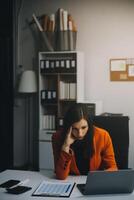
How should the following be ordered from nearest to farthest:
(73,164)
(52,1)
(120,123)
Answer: (73,164) → (120,123) → (52,1)

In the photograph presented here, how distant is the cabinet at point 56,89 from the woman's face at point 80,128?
198cm

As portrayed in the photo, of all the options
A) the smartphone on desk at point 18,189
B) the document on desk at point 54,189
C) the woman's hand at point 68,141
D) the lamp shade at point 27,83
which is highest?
the lamp shade at point 27,83

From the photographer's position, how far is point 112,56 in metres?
4.43

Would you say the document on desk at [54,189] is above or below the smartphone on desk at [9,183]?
below

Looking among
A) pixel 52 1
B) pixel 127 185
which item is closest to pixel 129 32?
pixel 52 1

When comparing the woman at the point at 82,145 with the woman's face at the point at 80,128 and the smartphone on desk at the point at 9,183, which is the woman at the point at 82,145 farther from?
the smartphone on desk at the point at 9,183

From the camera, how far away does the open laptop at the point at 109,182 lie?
68.8 inches

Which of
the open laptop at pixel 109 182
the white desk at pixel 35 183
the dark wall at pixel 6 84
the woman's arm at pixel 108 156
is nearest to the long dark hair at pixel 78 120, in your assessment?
the woman's arm at pixel 108 156

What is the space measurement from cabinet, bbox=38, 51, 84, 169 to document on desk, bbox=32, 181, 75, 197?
87.8 inches

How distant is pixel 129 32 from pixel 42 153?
203 centimetres

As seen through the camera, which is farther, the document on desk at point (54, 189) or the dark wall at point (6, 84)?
the dark wall at point (6, 84)

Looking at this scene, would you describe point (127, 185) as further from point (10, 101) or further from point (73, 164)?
point (10, 101)

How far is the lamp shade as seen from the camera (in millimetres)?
4410

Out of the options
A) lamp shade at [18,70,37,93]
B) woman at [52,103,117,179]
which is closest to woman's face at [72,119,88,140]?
woman at [52,103,117,179]
